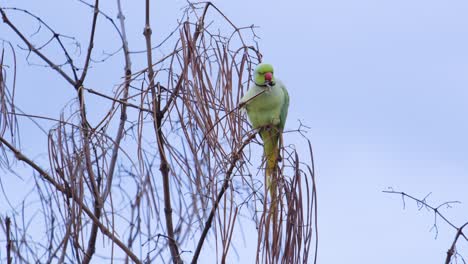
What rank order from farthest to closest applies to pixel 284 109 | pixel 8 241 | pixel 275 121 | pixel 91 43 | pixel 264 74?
1. pixel 284 109
2. pixel 275 121
3. pixel 264 74
4. pixel 91 43
5. pixel 8 241

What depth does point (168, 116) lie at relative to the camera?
3344mm

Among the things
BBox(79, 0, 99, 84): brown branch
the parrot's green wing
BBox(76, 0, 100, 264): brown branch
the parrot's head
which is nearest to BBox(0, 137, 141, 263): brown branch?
BBox(76, 0, 100, 264): brown branch

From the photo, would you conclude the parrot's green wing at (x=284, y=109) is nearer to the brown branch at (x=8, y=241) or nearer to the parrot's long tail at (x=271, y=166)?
the parrot's long tail at (x=271, y=166)

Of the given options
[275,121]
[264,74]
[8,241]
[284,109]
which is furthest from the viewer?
[284,109]

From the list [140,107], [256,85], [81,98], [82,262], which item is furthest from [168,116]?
[256,85]

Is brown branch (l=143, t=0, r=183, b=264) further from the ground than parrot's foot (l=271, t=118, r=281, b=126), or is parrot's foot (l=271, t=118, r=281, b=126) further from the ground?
parrot's foot (l=271, t=118, r=281, b=126)

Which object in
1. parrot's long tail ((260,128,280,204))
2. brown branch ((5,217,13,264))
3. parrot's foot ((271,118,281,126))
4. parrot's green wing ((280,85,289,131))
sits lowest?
brown branch ((5,217,13,264))

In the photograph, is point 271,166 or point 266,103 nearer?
point 271,166

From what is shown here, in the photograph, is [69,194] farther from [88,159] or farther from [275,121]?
[275,121]

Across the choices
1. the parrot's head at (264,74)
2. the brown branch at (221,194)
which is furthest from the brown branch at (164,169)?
the parrot's head at (264,74)

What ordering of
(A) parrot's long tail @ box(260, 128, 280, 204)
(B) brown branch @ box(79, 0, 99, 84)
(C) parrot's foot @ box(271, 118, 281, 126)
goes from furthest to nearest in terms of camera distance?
(C) parrot's foot @ box(271, 118, 281, 126) → (B) brown branch @ box(79, 0, 99, 84) → (A) parrot's long tail @ box(260, 128, 280, 204)

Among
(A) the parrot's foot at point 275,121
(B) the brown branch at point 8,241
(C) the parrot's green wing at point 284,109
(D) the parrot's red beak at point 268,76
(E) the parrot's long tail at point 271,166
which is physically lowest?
(B) the brown branch at point 8,241

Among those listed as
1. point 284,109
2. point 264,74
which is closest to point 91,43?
point 264,74

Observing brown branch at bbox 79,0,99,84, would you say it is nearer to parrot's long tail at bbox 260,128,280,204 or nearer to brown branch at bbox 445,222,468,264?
parrot's long tail at bbox 260,128,280,204
